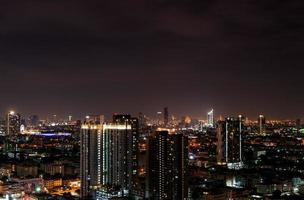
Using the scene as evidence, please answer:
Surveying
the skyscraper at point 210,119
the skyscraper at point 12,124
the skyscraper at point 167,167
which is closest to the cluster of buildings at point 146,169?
the skyscraper at point 167,167

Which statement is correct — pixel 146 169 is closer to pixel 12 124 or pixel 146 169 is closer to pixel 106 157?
pixel 106 157

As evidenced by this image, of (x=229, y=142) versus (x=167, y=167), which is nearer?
(x=167, y=167)

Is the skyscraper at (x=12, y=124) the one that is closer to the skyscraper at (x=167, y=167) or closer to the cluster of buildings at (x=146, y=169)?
the cluster of buildings at (x=146, y=169)

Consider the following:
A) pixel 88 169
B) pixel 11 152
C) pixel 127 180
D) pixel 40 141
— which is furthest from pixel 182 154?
pixel 40 141

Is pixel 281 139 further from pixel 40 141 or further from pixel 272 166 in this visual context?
pixel 40 141

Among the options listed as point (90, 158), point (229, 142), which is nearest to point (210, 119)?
point (229, 142)

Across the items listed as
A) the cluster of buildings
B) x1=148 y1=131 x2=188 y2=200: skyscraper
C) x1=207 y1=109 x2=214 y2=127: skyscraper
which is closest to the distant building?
x1=207 y1=109 x2=214 y2=127: skyscraper
